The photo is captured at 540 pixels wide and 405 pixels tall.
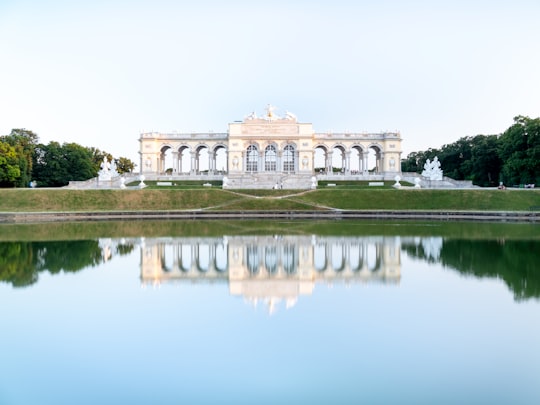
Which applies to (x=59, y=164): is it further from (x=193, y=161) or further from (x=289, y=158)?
(x=289, y=158)

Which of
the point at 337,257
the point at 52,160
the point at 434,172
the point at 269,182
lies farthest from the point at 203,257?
the point at 52,160

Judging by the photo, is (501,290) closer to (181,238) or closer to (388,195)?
(181,238)

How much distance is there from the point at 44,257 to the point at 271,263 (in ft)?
26.5

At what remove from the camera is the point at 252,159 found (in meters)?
68.6

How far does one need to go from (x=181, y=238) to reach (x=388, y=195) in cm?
2696

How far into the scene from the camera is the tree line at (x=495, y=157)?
174 ft

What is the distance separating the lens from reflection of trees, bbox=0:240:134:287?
14.9 m

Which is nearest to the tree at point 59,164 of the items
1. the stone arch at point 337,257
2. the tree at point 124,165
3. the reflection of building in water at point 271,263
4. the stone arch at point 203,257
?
the tree at point 124,165

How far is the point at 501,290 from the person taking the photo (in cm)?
1264

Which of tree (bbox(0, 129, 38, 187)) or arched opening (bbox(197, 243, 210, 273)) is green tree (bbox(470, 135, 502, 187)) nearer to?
arched opening (bbox(197, 243, 210, 273))

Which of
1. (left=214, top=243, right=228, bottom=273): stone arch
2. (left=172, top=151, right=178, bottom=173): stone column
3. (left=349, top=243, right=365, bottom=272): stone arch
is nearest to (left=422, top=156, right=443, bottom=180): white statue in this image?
(left=172, top=151, right=178, bottom=173): stone column

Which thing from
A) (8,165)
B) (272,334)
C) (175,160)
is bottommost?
(272,334)

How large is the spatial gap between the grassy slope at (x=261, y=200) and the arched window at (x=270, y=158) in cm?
1993

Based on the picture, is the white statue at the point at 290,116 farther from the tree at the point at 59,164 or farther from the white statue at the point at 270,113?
the tree at the point at 59,164
